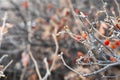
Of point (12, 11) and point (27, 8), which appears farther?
point (12, 11)

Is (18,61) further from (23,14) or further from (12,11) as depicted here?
(12,11)

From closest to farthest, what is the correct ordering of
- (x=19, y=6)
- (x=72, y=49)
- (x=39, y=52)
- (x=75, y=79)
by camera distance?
(x=75, y=79), (x=72, y=49), (x=39, y=52), (x=19, y=6)

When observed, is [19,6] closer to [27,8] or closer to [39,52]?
[27,8]

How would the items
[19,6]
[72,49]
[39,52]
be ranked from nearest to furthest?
[72,49], [39,52], [19,6]

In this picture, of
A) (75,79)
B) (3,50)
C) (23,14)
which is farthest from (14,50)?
(75,79)

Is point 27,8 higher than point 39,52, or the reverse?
point 27,8

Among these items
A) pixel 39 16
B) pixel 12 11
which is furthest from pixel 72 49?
pixel 12 11

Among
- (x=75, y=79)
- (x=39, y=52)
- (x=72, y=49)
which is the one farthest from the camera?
(x=39, y=52)

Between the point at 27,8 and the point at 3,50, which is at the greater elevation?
the point at 27,8

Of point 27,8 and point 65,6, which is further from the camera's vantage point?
point 27,8
